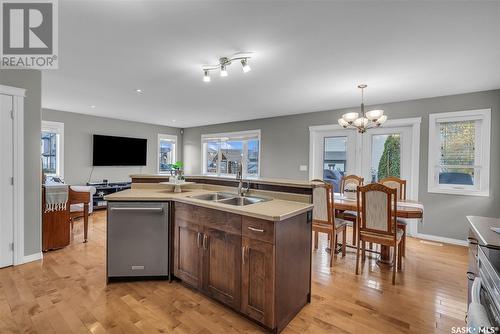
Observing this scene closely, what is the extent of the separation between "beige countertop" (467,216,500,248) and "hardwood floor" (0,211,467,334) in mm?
869

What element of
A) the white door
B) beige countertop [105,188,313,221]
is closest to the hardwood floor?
the white door

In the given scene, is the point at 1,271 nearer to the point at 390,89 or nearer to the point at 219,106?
the point at 219,106

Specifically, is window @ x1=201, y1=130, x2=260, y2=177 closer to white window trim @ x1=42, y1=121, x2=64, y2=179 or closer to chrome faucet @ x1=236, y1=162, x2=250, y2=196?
chrome faucet @ x1=236, y1=162, x2=250, y2=196

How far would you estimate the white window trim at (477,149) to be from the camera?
3.59 m

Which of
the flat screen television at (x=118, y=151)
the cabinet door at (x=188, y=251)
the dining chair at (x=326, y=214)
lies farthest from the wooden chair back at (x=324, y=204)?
the flat screen television at (x=118, y=151)

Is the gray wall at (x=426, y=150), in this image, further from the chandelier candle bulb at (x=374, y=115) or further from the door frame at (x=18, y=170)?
the door frame at (x=18, y=170)

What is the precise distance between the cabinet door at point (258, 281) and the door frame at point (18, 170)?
9.57 feet

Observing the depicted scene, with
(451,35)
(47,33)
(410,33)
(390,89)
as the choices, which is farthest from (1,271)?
(390,89)

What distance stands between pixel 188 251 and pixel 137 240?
565mm

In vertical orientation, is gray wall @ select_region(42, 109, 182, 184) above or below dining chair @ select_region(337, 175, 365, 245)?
above

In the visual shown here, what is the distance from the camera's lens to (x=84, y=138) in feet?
19.1

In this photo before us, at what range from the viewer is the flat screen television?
5973 millimetres

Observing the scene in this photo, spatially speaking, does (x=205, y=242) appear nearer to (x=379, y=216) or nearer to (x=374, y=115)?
(x=379, y=216)

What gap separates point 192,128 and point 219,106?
10.5ft
